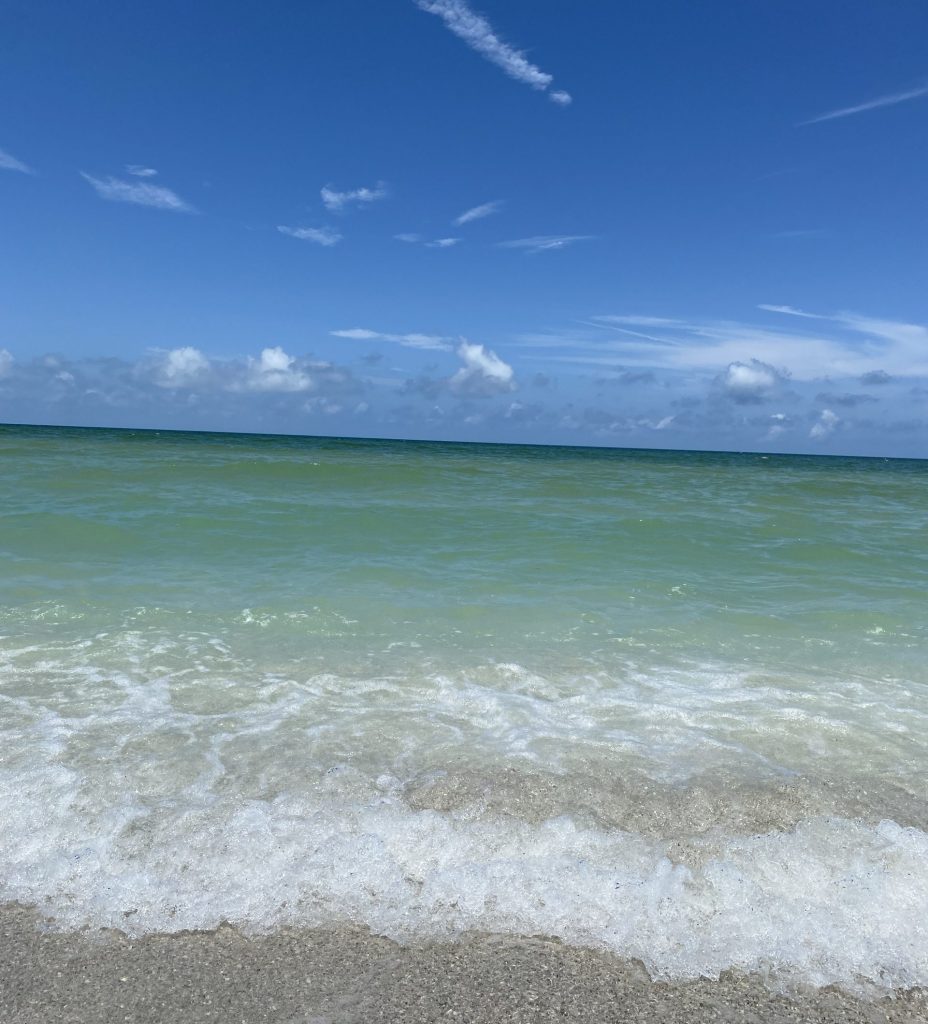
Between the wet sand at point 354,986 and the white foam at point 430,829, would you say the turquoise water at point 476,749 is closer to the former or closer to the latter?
the white foam at point 430,829

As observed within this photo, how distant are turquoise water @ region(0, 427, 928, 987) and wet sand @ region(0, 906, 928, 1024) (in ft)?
A: 0.41

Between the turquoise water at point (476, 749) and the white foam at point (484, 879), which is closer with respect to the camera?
the white foam at point (484, 879)

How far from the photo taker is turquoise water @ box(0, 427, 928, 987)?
3094mm

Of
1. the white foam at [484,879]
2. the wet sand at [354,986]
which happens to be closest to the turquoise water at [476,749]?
the white foam at [484,879]

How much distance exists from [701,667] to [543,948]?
389 cm

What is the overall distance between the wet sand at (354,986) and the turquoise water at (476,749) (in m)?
0.12

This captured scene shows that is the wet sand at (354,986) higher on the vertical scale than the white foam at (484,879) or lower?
lower

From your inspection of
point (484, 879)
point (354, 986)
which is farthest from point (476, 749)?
point (354, 986)

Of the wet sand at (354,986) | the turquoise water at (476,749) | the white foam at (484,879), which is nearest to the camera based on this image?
the wet sand at (354,986)

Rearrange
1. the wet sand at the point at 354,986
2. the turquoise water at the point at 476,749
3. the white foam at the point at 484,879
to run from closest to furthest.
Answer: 1. the wet sand at the point at 354,986
2. the white foam at the point at 484,879
3. the turquoise water at the point at 476,749

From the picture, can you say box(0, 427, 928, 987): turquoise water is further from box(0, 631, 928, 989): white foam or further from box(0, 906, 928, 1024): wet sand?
box(0, 906, 928, 1024): wet sand

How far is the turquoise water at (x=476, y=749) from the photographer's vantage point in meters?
3.09

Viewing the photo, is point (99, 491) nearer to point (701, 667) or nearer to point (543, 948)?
point (701, 667)

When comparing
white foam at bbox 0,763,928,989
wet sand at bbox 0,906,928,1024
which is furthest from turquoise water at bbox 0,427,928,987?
wet sand at bbox 0,906,928,1024
